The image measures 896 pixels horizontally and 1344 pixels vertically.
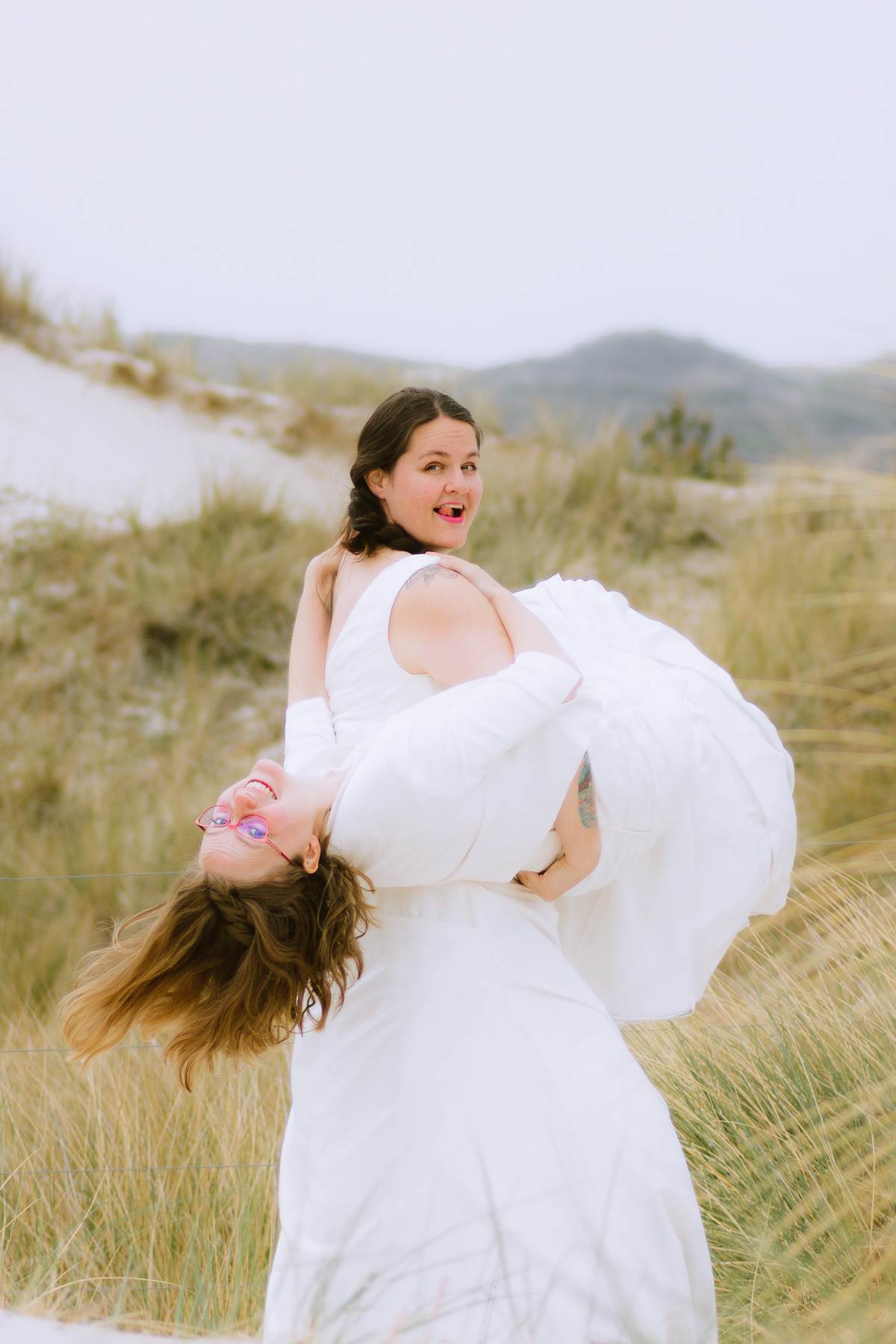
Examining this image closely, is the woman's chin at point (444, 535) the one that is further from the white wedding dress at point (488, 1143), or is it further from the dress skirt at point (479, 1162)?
the dress skirt at point (479, 1162)

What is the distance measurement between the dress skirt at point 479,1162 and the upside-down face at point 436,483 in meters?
0.69

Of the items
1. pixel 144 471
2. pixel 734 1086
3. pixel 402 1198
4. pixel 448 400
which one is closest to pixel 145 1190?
pixel 402 1198

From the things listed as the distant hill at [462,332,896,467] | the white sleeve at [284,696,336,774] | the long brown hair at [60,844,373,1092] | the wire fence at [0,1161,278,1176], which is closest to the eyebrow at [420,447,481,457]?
the white sleeve at [284,696,336,774]

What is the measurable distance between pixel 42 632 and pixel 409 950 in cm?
545

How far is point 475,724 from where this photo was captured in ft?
4.22

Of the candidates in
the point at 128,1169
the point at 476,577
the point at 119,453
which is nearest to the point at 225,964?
the point at 476,577

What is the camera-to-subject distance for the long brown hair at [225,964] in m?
1.26

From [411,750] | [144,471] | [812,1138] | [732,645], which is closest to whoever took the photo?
[411,750]

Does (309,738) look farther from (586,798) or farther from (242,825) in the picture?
(586,798)

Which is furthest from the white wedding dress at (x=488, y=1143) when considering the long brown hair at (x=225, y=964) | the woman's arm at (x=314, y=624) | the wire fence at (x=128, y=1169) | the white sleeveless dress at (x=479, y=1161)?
the wire fence at (x=128, y=1169)

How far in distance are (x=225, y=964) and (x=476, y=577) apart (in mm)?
673

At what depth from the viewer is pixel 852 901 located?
209 centimetres

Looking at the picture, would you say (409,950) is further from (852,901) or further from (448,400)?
(852,901)

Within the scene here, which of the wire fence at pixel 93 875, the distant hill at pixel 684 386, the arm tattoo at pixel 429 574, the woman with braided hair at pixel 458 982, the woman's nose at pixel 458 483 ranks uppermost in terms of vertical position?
the distant hill at pixel 684 386
